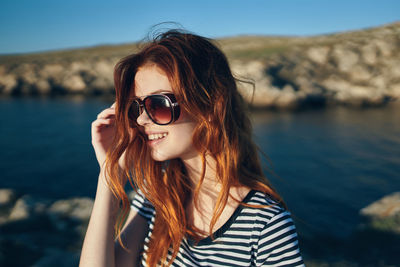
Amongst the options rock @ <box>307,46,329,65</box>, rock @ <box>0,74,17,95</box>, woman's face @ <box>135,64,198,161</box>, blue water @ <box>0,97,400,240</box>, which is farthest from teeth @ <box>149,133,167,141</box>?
rock @ <box>0,74,17,95</box>

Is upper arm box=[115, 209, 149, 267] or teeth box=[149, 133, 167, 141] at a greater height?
teeth box=[149, 133, 167, 141]

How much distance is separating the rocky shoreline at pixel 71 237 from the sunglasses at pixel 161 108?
138 inches

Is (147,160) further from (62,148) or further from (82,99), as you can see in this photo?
(82,99)

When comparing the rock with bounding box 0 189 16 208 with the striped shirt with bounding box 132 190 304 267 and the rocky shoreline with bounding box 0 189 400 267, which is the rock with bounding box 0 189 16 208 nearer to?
the rocky shoreline with bounding box 0 189 400 267

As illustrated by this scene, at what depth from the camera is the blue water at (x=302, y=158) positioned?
6742 mm

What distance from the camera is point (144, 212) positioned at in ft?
6.38

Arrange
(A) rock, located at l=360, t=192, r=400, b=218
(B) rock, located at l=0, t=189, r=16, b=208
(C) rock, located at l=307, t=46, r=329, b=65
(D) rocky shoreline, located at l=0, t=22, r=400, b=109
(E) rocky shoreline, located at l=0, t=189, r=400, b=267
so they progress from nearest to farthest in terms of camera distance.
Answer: (E) rocky shoreline, located at l=0, t=189, r=400, b=267
(A) rock, located at l=360, t=192, r=400, b=218
(B) rock, located at l=0, t=189, r=16, b=208
(D) rocky shoreline, located at l=0, t=22, r=400, b=109
(C) rock, located at l=307, t=46, r=329, b=65

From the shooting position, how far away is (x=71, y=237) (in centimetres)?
467

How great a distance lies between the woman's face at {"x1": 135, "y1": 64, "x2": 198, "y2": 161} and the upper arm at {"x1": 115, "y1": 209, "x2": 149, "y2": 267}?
0.52m

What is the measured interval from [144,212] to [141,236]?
0.54 ft

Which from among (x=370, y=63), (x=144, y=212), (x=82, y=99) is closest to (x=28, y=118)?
(x=82, y=99)

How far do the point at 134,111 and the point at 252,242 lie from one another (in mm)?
1081

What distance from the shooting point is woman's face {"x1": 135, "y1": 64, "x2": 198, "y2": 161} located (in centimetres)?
165

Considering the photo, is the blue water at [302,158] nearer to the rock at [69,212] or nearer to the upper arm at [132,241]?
the rock at [69,212]
